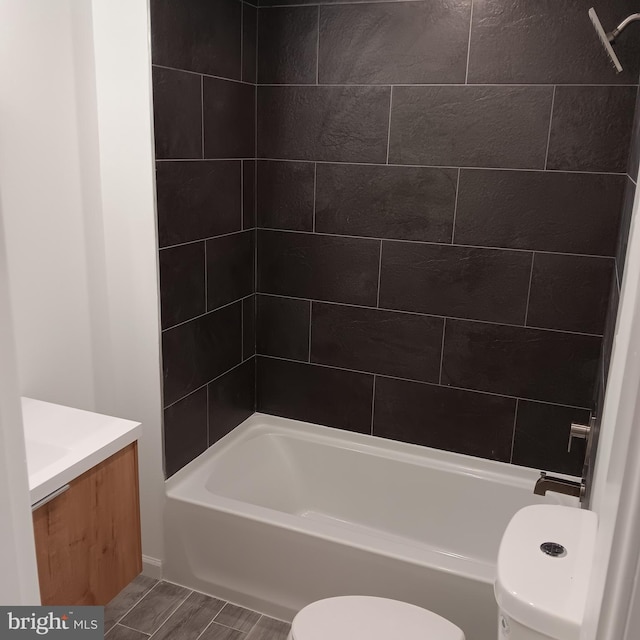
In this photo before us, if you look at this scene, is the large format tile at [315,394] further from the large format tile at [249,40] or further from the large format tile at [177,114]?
the large format tile at [249,40]

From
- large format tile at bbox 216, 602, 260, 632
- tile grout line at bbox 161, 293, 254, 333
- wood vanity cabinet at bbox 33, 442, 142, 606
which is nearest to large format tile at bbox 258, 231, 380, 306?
tile grout line at bbox 161, 293, 254, 333

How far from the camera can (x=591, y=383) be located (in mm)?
2434

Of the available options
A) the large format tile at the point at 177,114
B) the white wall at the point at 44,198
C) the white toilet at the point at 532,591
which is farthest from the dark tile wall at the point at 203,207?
the white toilet at the point at 532,591

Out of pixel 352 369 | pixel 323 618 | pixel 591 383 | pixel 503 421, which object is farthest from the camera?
pixel 352 369

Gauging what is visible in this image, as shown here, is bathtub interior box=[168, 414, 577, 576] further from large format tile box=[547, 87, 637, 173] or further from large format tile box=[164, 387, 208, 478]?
large format tile box=[547, 87, 637, 173]

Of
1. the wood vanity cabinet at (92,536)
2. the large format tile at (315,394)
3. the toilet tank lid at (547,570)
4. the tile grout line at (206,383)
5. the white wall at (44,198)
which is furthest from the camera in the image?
the large format tile at (315,394)

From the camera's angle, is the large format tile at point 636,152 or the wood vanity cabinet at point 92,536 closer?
the large format tile at point 636,152

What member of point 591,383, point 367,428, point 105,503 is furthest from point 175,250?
point 591,383

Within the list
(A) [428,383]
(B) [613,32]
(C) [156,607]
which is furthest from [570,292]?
(C) [156,607]

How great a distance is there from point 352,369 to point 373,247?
1.73 feet

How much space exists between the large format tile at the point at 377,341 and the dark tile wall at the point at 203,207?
1.13 feet

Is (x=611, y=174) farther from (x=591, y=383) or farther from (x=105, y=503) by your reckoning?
(x=105, y=503)

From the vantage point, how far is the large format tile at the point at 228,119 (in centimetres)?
238

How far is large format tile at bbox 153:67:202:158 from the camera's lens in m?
2.13
